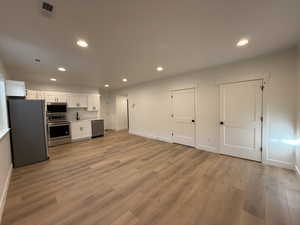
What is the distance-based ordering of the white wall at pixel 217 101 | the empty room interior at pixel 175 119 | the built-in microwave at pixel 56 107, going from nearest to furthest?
1. the empty room interior at pixel 175 119
2. the white wall at pixel 217 101
3. the built-in microwave at pixel 56 107

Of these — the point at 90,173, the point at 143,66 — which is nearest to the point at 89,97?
the point at 143,66

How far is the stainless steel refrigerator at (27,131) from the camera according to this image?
310cm

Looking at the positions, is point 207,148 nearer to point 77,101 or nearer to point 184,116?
point 184,116

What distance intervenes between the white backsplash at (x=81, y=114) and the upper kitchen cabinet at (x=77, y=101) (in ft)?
1.19

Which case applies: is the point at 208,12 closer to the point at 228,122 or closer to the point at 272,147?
the point at 228,122

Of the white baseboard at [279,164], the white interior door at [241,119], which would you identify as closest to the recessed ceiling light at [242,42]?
the white interior door at [241,119]

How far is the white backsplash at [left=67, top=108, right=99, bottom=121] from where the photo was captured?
19.2 ft

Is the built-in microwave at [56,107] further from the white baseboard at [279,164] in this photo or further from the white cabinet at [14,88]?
the white baseboard at [279,164]

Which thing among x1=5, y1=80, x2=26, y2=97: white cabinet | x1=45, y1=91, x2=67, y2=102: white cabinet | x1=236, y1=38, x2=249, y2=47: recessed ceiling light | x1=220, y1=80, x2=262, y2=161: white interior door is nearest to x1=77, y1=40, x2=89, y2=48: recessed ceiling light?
x1=5, y1=80, x2=26, y2=97: white cabinet

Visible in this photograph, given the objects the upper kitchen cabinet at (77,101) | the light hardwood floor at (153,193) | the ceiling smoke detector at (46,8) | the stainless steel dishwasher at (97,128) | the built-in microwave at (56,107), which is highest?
the ceiling smoke detector at (46,8)

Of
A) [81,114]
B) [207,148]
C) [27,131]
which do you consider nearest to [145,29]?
[207,148]

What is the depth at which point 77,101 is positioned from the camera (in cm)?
579

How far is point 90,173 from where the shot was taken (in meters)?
2.73

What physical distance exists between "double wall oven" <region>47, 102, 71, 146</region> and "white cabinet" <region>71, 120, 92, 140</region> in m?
0.20
